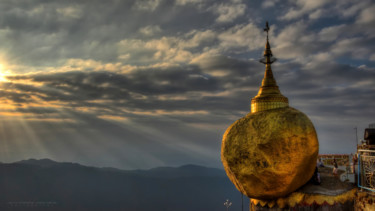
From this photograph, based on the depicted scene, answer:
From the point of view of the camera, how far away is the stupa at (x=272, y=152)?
2152 cm

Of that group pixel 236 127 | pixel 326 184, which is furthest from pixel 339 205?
pixel 236 127

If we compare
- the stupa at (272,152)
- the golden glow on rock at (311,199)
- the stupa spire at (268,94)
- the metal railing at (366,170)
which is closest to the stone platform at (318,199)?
the golden glow on rock at (311,199)

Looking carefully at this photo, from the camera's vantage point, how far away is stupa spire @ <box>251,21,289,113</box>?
24828mm

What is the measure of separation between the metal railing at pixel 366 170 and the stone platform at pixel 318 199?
3.16 ft

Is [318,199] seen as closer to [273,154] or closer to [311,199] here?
[311,199]

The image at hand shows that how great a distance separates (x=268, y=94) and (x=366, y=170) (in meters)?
8.93

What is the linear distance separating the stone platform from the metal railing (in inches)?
37.9

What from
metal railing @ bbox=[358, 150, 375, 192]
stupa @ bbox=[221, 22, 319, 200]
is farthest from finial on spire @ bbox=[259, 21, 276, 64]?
metal railing @ bbox=[358, 150, 375, 192]

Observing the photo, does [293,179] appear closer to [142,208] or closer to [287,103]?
[287,103]

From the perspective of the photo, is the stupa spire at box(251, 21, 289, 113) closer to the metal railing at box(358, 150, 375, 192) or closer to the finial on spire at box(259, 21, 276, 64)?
the finial on spire at box(259, 21, 276, 64)

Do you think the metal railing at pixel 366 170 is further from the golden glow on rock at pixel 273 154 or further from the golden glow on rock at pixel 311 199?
the golden glow on rock at pixel 273 154

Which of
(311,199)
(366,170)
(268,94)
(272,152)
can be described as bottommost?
(311,199)

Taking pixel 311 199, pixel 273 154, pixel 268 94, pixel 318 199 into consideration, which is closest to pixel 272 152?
pixel 273 154

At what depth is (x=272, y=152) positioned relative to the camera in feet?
70.7
